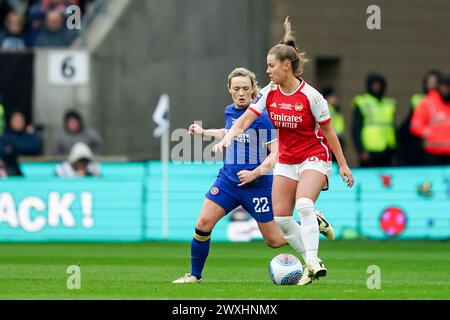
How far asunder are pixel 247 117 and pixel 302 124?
1.69 feet

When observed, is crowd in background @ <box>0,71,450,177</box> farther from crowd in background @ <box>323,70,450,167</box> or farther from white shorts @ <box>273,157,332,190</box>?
white shorts @ <box>273,157,332,190</box>

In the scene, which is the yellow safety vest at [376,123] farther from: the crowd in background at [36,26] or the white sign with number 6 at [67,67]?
the crowd in background at [36,26]

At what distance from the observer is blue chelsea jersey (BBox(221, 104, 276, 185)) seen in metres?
13.2

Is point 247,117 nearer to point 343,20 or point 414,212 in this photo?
point 414,212

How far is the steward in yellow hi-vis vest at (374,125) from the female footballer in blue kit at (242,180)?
9802mm

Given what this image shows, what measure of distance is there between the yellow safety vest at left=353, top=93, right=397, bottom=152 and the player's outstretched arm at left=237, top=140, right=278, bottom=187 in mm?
10080

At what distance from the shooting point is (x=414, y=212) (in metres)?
21.1

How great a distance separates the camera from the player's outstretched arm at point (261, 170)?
1305 cm

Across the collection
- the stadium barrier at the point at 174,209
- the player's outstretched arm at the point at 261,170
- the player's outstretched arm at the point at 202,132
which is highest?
the player's outstretched arm at the point at 202,132

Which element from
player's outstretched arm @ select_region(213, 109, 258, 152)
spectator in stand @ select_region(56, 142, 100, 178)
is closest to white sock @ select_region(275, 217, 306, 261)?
player's outstretched arm @ select_region(213, 109, 258, 152)

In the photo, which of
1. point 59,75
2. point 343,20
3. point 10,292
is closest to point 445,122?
point 343,20

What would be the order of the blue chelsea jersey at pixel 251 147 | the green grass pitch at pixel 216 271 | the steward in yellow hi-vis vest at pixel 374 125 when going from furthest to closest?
the steward in yellow hi-vis vest at pixel 374 125, the blue chelsea jersey at pixel 251 147, the green grass pitch at pixel 216 271

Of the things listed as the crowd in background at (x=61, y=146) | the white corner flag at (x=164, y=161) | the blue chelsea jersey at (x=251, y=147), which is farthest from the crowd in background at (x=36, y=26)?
the blue chelsea jersey at (x=251, y=147)

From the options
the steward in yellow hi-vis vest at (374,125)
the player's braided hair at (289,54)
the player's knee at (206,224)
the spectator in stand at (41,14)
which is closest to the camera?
the player's braided hair at (289,54)
